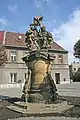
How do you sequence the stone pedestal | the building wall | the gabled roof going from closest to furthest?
the stone pedestal, the building wall, the gabled roof

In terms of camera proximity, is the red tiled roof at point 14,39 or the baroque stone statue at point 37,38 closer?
the baroque stone statue at point 37,38

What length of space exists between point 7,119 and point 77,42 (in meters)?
37.8

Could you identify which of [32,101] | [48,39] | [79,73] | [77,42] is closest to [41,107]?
[32,101]

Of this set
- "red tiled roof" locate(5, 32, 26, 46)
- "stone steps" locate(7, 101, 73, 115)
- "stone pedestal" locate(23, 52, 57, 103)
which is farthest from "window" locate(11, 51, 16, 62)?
"stone steps" locate(7, 101, 73, 115)

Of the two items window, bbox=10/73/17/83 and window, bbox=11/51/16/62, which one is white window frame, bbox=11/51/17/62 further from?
window, bbox=10/73/17/83

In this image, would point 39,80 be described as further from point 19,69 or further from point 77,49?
point 77,49

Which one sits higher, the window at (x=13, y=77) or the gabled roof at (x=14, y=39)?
the gabled roof at (x=14, y=39)

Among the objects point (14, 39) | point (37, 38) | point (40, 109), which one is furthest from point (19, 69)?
point (40, 109)

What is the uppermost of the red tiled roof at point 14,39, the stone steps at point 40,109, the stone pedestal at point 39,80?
the red tiled roof at point 14,39

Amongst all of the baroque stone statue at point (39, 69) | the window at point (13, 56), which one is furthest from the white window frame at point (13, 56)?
the baroque stone statue at point (39, 69)

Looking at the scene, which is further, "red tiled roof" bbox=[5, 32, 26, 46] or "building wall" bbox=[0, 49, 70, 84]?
"red tiled roof" bbox=[5, 32, 26, 46]

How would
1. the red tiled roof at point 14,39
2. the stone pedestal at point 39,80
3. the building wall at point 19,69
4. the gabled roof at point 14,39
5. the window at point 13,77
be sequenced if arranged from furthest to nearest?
1. the red tiled roof at point 14,39
2. the gabled roof at point 14,39
3. the window at point 13,77
4. the building wall at point 19,69
5. the stone pedestal at point 39,80

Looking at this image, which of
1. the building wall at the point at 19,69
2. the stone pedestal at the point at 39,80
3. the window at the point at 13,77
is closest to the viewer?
the stone pedestal at the point at 39,80

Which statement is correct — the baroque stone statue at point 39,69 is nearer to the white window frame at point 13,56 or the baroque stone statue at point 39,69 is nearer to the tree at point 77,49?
the white window frame at point 13,56
